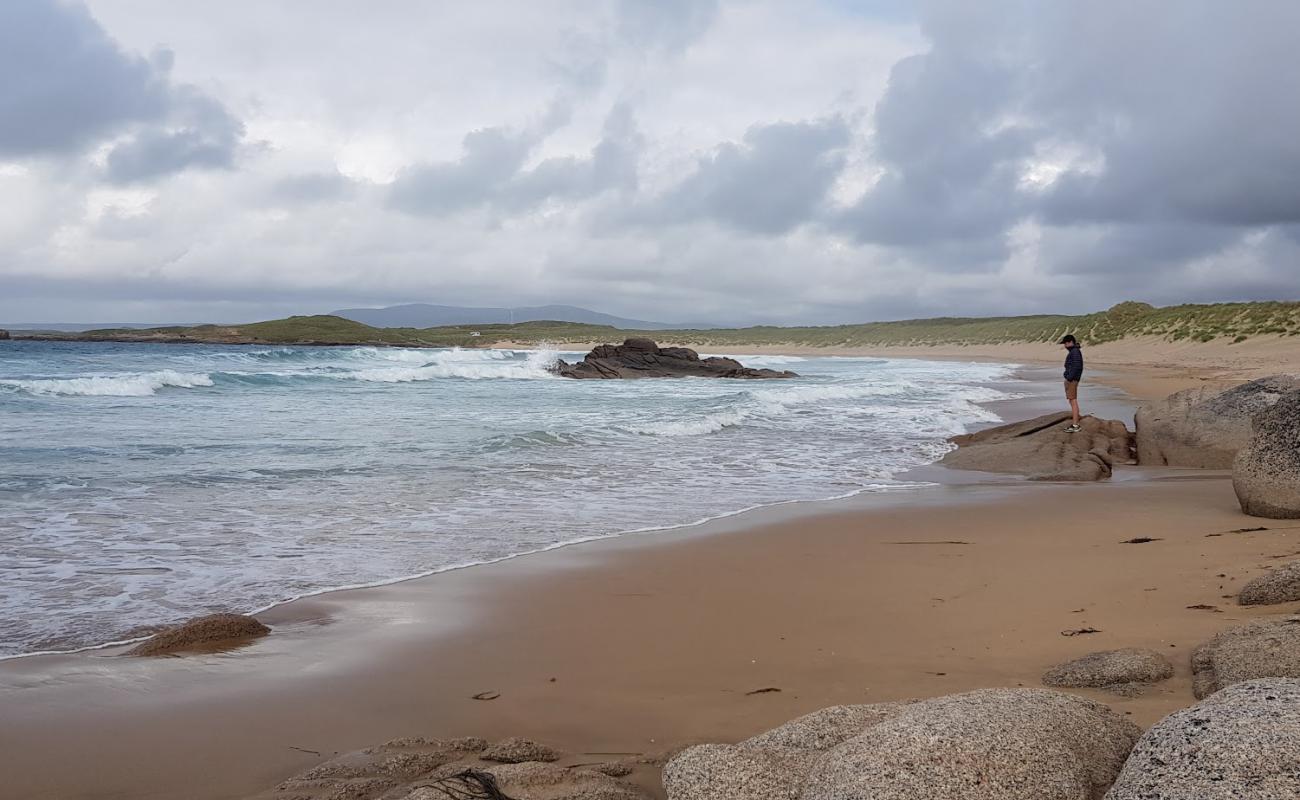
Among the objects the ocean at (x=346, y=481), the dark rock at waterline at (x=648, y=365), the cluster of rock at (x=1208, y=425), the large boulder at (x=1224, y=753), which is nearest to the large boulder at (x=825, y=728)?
the large boulder at (x=1224, y=753)

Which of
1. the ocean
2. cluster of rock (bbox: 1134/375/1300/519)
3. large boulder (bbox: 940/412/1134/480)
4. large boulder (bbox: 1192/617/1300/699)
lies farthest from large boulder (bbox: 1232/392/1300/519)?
large boulder (bbox: 1192/617/1300/699)

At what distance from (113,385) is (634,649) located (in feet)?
93.6

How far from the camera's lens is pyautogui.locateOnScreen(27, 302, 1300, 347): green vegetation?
47.0 meters

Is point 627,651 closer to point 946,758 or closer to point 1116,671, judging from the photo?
point 1116,671

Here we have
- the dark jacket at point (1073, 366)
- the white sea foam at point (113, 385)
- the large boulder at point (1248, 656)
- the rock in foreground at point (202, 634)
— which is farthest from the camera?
the white sea foam at point (113, 385)

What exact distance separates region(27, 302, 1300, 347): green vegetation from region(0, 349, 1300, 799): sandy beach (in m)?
40.9

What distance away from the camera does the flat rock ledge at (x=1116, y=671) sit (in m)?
3.92

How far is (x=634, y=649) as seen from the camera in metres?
5.16

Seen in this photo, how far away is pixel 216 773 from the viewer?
358 centimetres

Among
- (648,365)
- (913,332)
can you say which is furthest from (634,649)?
(913,332)

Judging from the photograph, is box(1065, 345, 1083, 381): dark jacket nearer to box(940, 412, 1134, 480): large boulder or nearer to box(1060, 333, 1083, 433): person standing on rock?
box(1060, 333, 1083, 433): person standing on rock

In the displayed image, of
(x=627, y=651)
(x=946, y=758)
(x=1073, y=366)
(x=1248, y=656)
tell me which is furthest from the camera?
(x=1073, y=366)

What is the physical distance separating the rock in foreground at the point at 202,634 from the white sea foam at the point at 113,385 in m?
24.5

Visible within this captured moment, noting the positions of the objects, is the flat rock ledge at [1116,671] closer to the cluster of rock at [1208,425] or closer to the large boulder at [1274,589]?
the large boulder at [1274,589]
